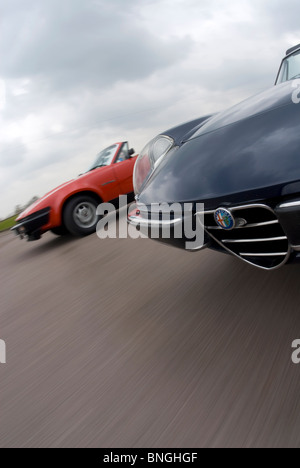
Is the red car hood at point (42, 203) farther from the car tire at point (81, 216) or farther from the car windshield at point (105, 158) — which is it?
the car windshield at point (105, 158)

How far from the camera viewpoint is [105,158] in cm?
599

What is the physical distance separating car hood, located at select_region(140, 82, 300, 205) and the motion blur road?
2.27ft

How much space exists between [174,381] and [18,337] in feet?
4.36

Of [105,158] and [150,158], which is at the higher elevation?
[105,158]

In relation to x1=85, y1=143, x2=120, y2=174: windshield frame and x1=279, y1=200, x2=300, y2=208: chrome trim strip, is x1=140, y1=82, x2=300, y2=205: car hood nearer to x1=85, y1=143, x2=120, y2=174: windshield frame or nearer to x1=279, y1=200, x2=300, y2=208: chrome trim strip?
x1=279, y1=200, x2=300, y2=208: chrome trim strip

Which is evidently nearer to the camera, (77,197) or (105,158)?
(77,197)

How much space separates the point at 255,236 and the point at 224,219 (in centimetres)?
16

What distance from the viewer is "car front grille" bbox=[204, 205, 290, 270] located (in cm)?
158

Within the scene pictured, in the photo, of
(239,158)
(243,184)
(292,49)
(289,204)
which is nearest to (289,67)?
(292,49)

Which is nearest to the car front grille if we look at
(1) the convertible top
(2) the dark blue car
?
(2) the dark blue car

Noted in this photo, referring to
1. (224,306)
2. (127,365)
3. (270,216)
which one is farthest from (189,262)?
(270,216)

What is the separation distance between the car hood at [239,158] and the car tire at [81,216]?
10.2ft

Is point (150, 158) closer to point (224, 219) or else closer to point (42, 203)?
point (224, 219)

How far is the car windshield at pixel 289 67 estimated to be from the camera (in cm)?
330
